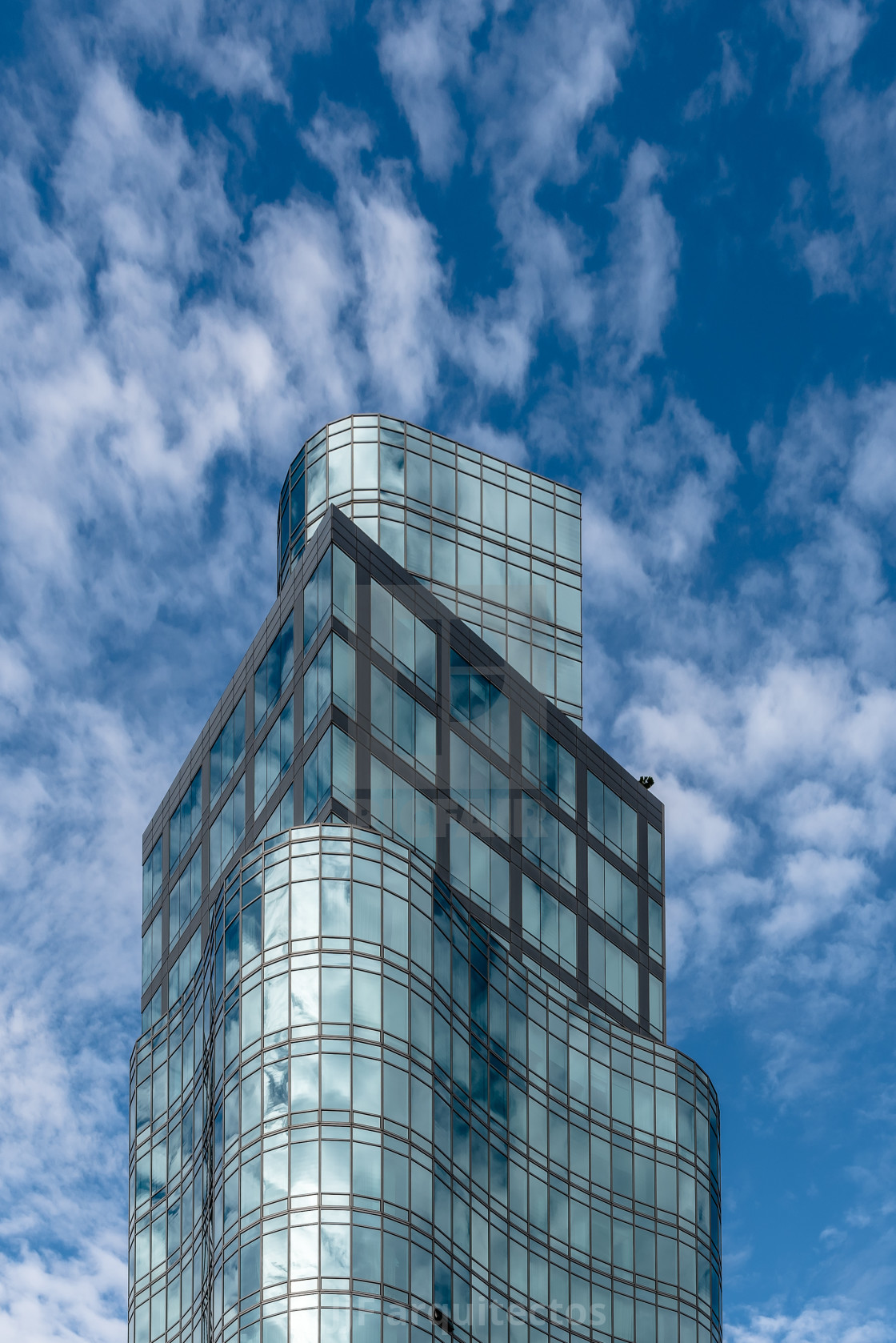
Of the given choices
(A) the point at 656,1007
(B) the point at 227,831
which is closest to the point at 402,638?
(B) the point at 227,831

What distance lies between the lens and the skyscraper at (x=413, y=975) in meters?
78.0

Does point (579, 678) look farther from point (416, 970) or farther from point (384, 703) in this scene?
point (416, 970)

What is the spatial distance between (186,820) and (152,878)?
6462 millimetres

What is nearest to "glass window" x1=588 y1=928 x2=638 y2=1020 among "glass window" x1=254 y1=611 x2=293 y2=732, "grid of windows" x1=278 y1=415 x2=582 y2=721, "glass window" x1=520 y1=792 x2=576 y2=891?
"glass window" x1=520 y1=792 x2=576 y2=891

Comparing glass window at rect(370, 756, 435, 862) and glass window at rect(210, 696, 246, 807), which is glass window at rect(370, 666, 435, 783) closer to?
glass window at rect(370, 756, 435, 862)

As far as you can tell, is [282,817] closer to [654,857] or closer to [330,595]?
[330,595]

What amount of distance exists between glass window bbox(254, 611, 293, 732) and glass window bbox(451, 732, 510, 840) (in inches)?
330

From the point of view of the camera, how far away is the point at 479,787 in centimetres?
9462

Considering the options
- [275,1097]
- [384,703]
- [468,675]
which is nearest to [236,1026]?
[275,1097]

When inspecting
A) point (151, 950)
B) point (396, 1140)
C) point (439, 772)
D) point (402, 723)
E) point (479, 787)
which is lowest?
point (396, 1140)

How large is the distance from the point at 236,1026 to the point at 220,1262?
30.6 ft

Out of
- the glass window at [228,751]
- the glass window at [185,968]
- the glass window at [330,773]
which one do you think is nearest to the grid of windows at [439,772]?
the glass window at [330,773]

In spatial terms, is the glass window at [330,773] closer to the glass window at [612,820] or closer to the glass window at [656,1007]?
the glass window at [612,820]

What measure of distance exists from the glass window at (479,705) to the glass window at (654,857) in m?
13.4
